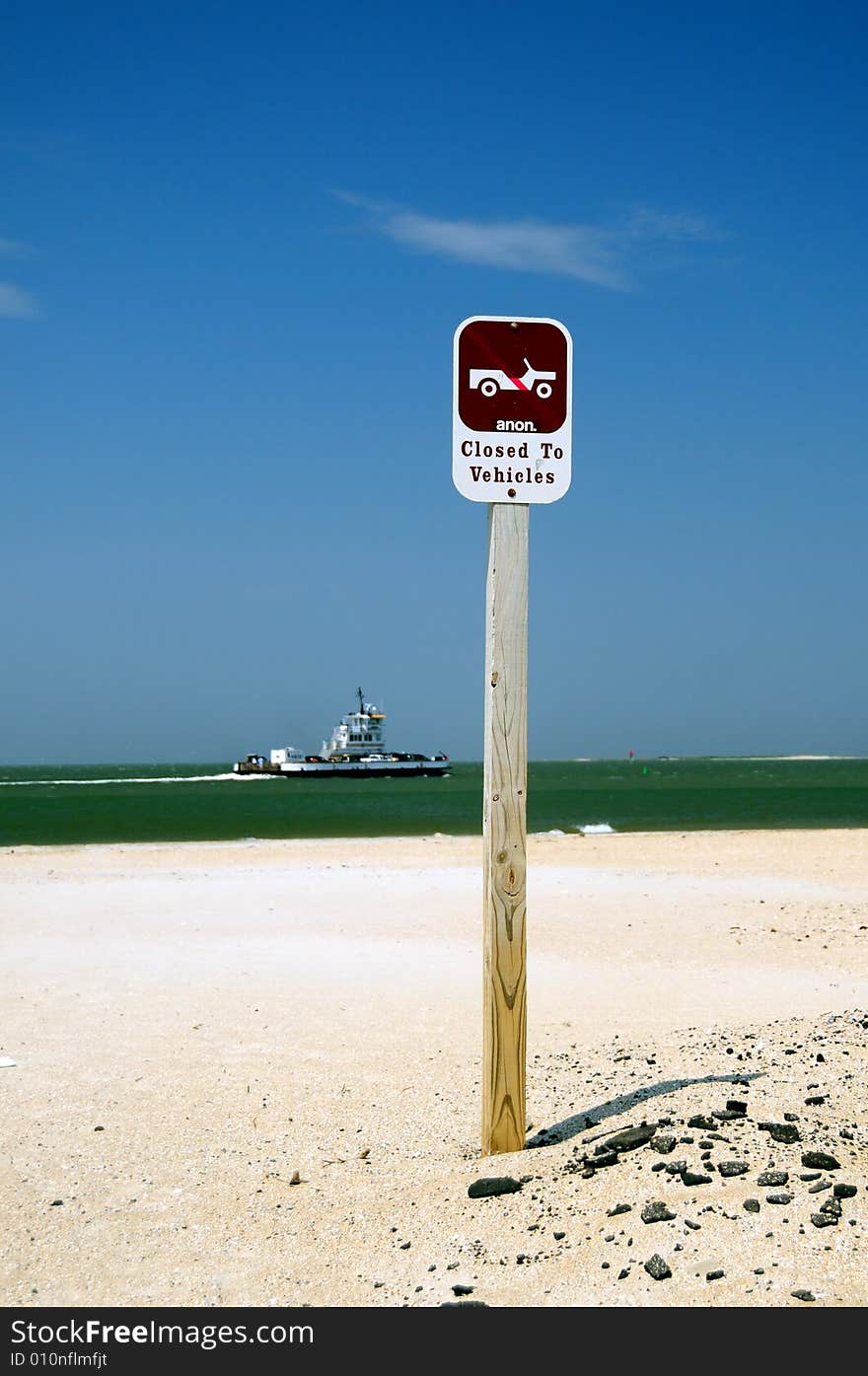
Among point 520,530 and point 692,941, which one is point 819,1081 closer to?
point 520,530

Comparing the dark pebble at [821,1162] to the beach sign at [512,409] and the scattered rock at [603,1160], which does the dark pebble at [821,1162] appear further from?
the beach sign at [512,409]

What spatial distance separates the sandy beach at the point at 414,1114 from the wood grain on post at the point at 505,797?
52cm

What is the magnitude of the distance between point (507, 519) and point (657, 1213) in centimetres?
257

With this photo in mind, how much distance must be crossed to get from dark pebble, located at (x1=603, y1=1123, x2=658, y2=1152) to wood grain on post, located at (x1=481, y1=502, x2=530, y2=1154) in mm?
423

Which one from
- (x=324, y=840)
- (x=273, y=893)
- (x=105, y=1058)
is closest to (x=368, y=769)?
(x=324, y=840)

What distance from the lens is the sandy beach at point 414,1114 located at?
3639 mm

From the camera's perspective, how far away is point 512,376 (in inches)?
180

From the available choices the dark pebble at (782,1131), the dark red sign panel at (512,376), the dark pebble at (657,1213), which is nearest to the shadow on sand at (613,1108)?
the dark pebble at (782,1131)

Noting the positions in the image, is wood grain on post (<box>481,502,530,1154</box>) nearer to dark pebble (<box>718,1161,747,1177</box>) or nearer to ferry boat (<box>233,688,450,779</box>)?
dark pebble (<box>718,1161,747,1177</box>)

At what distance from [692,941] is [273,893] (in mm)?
6147

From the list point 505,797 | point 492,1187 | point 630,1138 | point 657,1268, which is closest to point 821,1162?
point 630,1138

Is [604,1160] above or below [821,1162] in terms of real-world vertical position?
below

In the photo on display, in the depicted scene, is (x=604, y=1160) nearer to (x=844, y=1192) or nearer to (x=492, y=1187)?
A: (x=492, y=1187)
